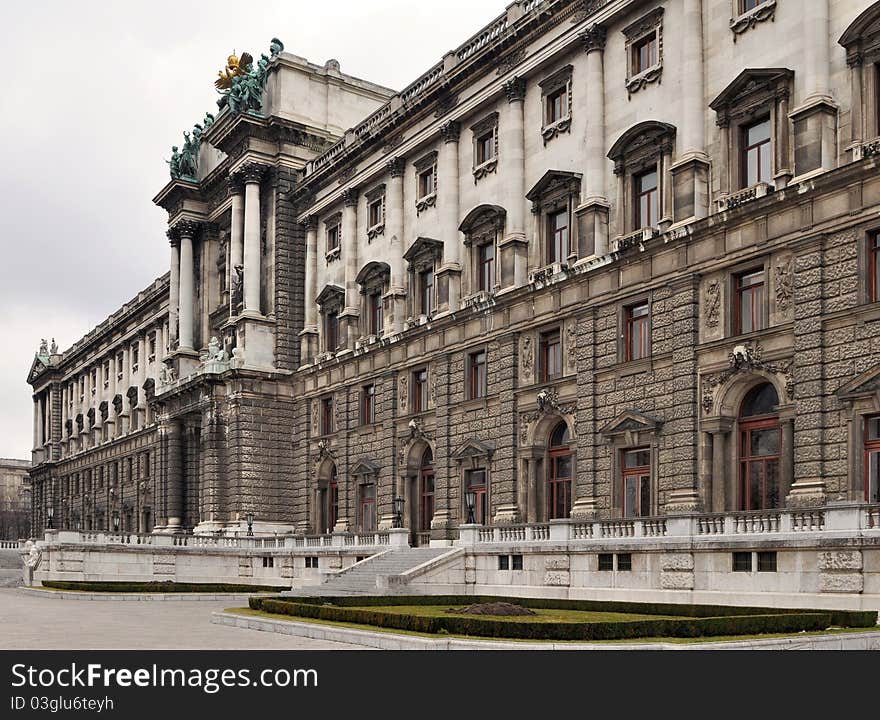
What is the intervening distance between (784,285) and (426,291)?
25618 mm

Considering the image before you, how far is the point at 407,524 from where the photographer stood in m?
61.3

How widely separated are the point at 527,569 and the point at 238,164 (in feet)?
134

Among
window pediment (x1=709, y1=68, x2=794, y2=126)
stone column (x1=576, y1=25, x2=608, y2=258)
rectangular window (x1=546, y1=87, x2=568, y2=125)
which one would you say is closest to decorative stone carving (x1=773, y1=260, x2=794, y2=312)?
window pediment (x1=709, y1=68, x2=794, y2=126)

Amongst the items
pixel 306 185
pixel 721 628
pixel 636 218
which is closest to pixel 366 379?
pixel 306 185

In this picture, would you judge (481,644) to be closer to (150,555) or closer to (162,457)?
(150,555)

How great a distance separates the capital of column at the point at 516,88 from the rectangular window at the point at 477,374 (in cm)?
1179

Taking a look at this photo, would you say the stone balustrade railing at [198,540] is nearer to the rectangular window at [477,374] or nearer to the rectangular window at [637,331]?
the rectangular window at [477,374]

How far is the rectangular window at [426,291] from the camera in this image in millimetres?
62250

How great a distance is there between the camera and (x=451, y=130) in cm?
Result: 6078

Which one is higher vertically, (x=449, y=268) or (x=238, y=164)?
(x=238, y=164)

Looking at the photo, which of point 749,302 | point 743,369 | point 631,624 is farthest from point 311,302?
point 631,624

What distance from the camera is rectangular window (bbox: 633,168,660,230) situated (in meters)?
47.4

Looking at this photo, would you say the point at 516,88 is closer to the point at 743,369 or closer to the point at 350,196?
the point at 350,196

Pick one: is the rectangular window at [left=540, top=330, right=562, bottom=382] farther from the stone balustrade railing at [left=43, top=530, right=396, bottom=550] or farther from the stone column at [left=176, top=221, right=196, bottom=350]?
the stone column at [left=176, top=221, right=196, bottom=350]
